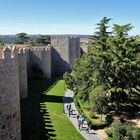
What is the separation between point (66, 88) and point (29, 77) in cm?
1060

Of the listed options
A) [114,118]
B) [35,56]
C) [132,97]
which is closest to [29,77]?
[35,56]

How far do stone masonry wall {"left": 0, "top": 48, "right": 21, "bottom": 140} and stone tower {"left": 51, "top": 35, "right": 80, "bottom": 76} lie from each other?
39398mm

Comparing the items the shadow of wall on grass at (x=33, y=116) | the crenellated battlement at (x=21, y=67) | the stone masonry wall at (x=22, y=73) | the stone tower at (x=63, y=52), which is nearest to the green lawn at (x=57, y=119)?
the shadow of wall on grass at (x=33, y=116)

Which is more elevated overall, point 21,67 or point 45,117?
point 21,67

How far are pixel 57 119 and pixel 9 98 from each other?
470 inches

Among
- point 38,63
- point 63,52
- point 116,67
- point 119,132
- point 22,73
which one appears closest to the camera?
point 119,132

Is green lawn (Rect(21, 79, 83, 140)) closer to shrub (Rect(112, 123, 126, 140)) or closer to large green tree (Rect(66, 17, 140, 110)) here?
shrub (Rect(112, 123, 126, 140))

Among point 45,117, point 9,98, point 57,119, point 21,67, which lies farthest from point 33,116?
point 9,98

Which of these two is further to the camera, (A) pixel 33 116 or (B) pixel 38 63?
(B) pixel 38 63

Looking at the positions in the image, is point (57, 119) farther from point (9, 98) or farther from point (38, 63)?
point (38, 63)

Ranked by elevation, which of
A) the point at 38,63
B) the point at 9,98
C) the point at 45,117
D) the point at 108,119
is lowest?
the point at 108,119

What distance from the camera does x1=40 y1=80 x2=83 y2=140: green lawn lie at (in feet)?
78.5

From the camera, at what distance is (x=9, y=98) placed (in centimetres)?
1681

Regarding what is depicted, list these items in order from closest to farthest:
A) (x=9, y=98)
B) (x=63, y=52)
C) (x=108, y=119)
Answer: (x=9, y=98) → (x=108, y=119) → (x=63, y=52)
